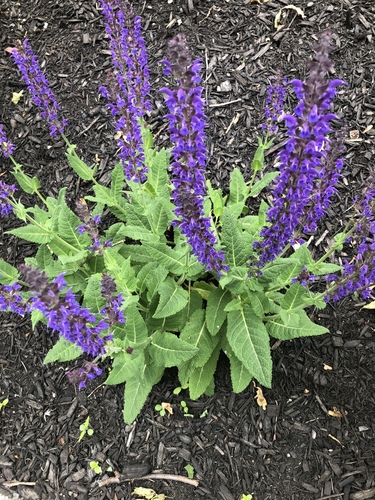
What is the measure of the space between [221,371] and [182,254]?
1.62 m

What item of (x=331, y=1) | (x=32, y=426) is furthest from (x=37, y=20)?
(x=32, y=426)

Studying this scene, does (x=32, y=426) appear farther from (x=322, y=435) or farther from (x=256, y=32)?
(x=256, y=32)

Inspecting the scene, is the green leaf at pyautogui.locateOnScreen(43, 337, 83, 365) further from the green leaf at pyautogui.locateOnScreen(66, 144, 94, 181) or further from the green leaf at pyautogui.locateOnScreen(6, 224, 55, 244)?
the green leaf at pyautogui.locateOnScreen(66, 144, 94, 181)

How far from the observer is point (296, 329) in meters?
3.74

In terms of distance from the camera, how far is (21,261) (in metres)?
5.68

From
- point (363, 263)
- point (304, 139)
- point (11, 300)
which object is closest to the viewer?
point (304, 139)

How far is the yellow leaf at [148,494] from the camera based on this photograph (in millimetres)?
4301

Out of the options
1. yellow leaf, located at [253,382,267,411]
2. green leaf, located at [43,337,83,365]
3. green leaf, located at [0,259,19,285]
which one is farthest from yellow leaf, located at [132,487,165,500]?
green leaf, located at [0,259,19,285]

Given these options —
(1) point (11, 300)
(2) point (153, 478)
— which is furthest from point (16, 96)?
(2) point (153, 478)

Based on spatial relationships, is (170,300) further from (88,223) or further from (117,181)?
(117,181)

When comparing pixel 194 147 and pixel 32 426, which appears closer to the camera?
pixel 194 147

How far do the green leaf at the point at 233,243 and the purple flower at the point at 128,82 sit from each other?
0.91 m

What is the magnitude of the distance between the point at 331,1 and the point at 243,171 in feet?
9.57

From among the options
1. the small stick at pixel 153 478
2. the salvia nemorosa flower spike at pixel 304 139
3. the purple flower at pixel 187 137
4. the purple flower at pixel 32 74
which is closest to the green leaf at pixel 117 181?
the purple flower at pixel 32 74
